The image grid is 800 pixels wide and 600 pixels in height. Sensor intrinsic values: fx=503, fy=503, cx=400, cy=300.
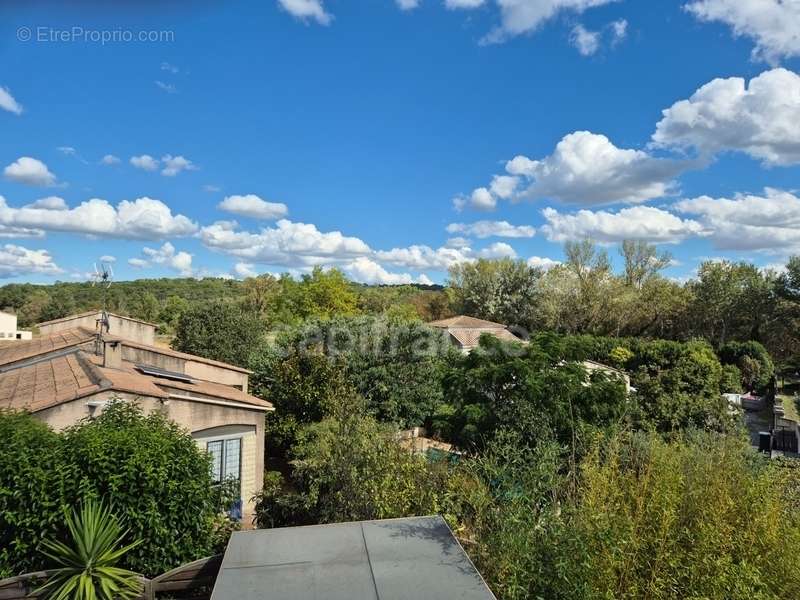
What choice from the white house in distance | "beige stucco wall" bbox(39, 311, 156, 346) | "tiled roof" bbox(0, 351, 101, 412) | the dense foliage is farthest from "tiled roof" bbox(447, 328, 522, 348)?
the dense foliage

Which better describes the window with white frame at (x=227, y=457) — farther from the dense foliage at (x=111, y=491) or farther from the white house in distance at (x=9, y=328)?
the white house in distance at (x=9, y=328)

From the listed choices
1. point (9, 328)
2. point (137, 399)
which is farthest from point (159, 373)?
point (9, 328)

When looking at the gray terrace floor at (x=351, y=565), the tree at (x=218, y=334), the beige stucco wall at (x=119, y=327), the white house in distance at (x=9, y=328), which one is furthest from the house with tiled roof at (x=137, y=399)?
the white house in distance at (x=9, y=328)

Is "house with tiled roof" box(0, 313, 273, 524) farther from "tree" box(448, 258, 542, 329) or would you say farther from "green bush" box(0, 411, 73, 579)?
"tree" box(448, 258, 542, 329)

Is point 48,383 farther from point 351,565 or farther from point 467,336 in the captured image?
point 467,336

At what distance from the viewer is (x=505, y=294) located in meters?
52.7

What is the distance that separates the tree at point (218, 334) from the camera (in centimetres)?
2558

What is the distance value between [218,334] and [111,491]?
20148mm

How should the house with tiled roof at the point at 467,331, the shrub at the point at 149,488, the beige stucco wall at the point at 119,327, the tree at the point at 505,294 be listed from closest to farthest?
the shrub at the point at 149,488, the beige stucco wall at the point at 119,327, the house with tiled roof at the point at 467,331, the tree at the point at 505,294

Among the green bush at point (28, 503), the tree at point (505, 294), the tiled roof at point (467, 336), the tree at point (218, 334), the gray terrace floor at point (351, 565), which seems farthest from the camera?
Result: the tree at point (505, 294)

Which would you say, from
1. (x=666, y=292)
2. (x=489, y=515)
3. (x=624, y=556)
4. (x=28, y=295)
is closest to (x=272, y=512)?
(x=489, y=515)

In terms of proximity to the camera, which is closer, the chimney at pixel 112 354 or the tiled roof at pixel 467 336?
the chimney at pixel 112 354

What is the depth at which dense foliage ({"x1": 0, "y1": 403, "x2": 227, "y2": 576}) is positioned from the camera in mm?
6105

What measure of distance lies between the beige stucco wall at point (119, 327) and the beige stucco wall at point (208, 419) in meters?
11.0
